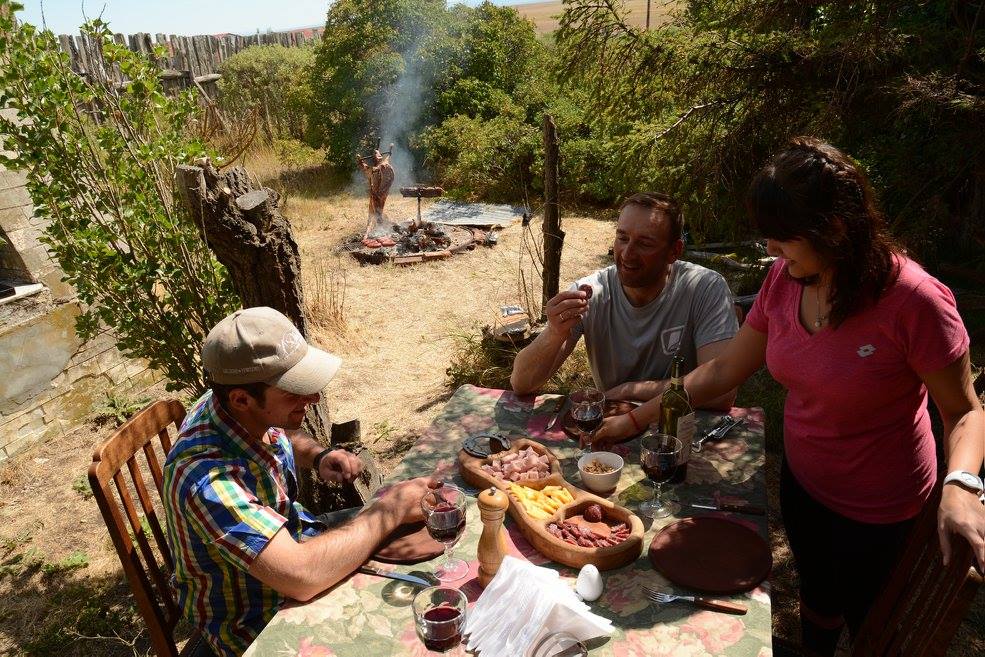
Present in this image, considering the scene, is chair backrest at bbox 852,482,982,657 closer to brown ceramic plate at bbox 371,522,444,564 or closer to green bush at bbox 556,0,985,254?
brown ceramic plate at bbox 371,522,444,564

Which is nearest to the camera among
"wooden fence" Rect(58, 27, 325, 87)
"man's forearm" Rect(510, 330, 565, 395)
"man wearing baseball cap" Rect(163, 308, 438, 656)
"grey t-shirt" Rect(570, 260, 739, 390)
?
"man wearing baseball cap" Rect(163, 308, 438, 656)

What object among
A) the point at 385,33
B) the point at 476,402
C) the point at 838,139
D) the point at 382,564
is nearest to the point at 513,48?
the point at 385,33

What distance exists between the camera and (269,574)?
5.88 feet

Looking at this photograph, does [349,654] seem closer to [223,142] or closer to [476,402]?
[476,402]

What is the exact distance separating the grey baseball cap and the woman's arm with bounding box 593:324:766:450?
3.63ft

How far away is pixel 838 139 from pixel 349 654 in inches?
147

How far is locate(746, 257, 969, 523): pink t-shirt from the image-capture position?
1894mm

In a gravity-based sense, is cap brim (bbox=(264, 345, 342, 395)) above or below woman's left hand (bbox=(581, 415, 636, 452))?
above

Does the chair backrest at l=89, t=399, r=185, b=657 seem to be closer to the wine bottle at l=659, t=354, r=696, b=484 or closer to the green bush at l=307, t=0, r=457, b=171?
the wine bottle at l=659, t=354, r=696, b=484

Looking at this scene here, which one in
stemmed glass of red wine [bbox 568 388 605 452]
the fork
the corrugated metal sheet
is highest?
stemmed glass of red wine [bbox 568 388 605 452]

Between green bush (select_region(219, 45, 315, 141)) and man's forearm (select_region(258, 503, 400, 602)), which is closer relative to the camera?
Result: man's forearm (select_region(258, 503, 400, 602))

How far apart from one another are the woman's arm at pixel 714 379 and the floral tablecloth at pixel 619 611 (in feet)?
0.45

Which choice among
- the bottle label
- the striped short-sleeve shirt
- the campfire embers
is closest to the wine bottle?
the bottle label

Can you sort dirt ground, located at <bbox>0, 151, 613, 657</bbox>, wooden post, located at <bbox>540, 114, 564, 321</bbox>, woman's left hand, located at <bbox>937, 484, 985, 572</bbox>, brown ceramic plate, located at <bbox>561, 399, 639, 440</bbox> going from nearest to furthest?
1. woman's left hand, located at <bbox>937, 484, 985, 572</bbox>
2. brown ceramic plate, located at <bbox>561, 399, 639, 440</bbox>
3. dirt ground, located at <bbox>0, 151, 613, 657</bbox>
4. wooden post, located at <bbox>540, 114, 564, 321</bbox>
